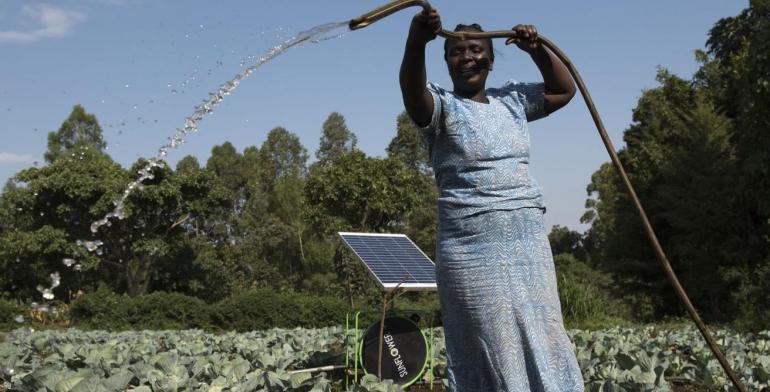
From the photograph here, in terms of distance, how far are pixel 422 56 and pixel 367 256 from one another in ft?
10.4

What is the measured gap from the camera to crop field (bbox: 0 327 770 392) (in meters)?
4.06

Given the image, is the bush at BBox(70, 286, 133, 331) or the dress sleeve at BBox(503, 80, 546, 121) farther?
the bush at BBox(70, 286, 133, 331)

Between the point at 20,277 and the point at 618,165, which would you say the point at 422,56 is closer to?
the point at 618,165

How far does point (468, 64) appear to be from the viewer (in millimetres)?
3133

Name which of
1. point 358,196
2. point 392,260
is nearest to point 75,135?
point 358,196

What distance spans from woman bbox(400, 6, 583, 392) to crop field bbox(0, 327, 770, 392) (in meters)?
1.10

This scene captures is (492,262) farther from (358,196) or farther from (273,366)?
(358,196)

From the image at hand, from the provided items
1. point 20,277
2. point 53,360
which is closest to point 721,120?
point 53,360

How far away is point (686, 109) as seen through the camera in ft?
86.9

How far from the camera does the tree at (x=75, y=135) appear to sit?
38.8 meters

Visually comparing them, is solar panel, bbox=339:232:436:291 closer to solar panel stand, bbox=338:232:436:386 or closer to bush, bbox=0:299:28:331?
solar panel stand, bbox=338:232:436:386

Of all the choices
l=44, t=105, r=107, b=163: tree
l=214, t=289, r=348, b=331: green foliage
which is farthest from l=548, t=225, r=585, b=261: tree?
l=214, t=289, r=348, b=331: green foliage

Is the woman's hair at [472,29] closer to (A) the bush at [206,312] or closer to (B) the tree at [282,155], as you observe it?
(A) the bush at [206,312]

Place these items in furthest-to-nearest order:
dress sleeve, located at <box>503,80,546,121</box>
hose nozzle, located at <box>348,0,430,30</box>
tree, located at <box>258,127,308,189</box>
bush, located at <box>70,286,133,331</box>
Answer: tree, located at <box>258,127,308,189</box>, bush, located at <box>70,286,133,331</box>, dress sleeve, located at <box>503,80,546,121</box>, hose nozzle, located at <box>348,0,430,30</box>
